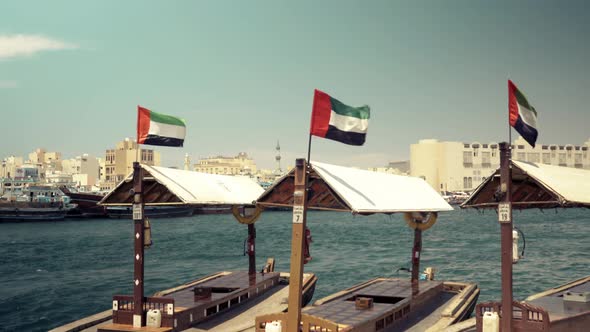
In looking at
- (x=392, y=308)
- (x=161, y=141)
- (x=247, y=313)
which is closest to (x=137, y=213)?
(x=161, y=141)

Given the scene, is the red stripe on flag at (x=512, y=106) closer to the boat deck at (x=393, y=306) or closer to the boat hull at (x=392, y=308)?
the boat hull at (x=392, y=308)

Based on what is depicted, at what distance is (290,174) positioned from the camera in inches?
695

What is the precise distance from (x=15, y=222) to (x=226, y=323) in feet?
345

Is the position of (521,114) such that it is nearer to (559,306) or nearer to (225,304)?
(559,306)

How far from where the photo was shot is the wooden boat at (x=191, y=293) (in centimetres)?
1762

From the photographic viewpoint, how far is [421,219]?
23.7 m

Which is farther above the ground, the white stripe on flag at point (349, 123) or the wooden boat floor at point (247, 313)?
the white stripe on flag at point (349, 123)

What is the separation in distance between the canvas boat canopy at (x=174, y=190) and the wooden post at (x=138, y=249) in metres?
0.42

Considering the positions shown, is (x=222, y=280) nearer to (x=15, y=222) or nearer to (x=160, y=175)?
(x=160, y=175)

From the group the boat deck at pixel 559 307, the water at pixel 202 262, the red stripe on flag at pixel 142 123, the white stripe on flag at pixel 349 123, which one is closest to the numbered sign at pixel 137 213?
the red stripe on flag at pixel 142 123

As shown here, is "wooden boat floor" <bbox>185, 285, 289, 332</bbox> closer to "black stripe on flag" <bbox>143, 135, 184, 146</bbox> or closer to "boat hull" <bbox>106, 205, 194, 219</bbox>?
"black stripe on flag" <bbox>143, 135, 184, 146</bbox>

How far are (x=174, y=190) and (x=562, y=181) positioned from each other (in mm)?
11560

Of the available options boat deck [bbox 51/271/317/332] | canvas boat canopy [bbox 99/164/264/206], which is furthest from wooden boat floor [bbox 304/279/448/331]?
canvas boat canopy [bbox 99/164/264/206]

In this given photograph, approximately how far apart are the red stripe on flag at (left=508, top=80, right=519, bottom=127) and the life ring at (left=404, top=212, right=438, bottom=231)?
8.86 m
